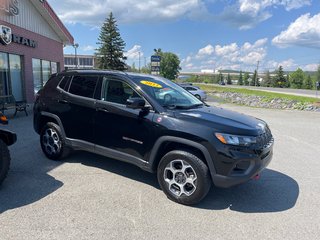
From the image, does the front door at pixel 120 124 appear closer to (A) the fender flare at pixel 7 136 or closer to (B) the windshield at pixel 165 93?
(B) the windshield at pixel 165 93

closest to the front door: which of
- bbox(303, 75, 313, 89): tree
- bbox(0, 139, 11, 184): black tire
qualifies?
bbox(0, 139, 11, 184): black tire

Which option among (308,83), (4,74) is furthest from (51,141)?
(308,83)

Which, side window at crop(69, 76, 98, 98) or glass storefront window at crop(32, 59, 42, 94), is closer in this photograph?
side window at crop(69, 76, 98, 98)

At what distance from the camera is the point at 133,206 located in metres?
3.82

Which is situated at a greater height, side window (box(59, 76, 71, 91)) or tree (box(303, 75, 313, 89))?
side window (box(59, 76, 71, 91))

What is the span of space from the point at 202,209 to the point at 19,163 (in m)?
3.67

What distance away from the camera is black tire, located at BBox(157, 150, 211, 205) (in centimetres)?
377

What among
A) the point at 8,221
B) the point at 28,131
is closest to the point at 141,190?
the point at 8,221

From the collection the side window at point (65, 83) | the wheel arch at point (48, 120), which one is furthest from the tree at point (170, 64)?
the side window at point (65, 83)

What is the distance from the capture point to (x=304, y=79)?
81688 millimetres

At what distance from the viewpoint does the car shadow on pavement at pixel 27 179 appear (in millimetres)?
3899

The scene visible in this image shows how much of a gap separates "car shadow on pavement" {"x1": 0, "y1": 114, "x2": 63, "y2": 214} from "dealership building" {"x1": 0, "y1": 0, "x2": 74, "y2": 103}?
7787mm

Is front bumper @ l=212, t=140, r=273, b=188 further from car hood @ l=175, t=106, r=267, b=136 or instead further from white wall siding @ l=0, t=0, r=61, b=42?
white wall siding @ l=0, t=0, r=61, b=42

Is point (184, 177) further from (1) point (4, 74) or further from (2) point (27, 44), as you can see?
(2) point (27, 44)
